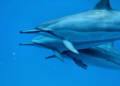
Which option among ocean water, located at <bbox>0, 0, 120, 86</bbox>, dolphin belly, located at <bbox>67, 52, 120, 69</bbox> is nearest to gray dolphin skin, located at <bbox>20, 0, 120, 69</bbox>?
dolphin belly, located at <bbox>67, 52, 120, 69</bbox>

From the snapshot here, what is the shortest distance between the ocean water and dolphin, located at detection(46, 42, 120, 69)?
2.78m

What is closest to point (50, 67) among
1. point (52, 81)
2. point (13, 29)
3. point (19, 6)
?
point (52, 81)

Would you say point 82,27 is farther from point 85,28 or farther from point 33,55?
point 33,55

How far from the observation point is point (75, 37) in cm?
322

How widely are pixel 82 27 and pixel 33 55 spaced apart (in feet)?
14.4

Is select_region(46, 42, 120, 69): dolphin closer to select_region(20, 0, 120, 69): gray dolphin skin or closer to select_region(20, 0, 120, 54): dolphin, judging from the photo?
select_region(20, 0, 120, 69): gray dolphin skin

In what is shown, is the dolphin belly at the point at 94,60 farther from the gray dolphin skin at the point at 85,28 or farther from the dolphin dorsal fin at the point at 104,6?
the dolphin dorsal fin at the point at 104,6

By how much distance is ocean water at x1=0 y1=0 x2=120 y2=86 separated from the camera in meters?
7.07

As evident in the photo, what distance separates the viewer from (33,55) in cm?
727

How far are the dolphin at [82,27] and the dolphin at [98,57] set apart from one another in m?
1.20

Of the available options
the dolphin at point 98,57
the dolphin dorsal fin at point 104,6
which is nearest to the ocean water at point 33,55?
the dolphin at point 98,57

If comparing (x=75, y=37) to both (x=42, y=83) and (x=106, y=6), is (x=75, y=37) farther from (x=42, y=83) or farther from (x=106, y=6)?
(x=42, y=83)

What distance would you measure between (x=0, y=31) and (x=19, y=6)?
120cm

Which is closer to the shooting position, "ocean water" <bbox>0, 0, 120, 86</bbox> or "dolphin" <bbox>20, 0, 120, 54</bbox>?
"dolphin" <bbox>20, 0, 120, 54</bbox>
